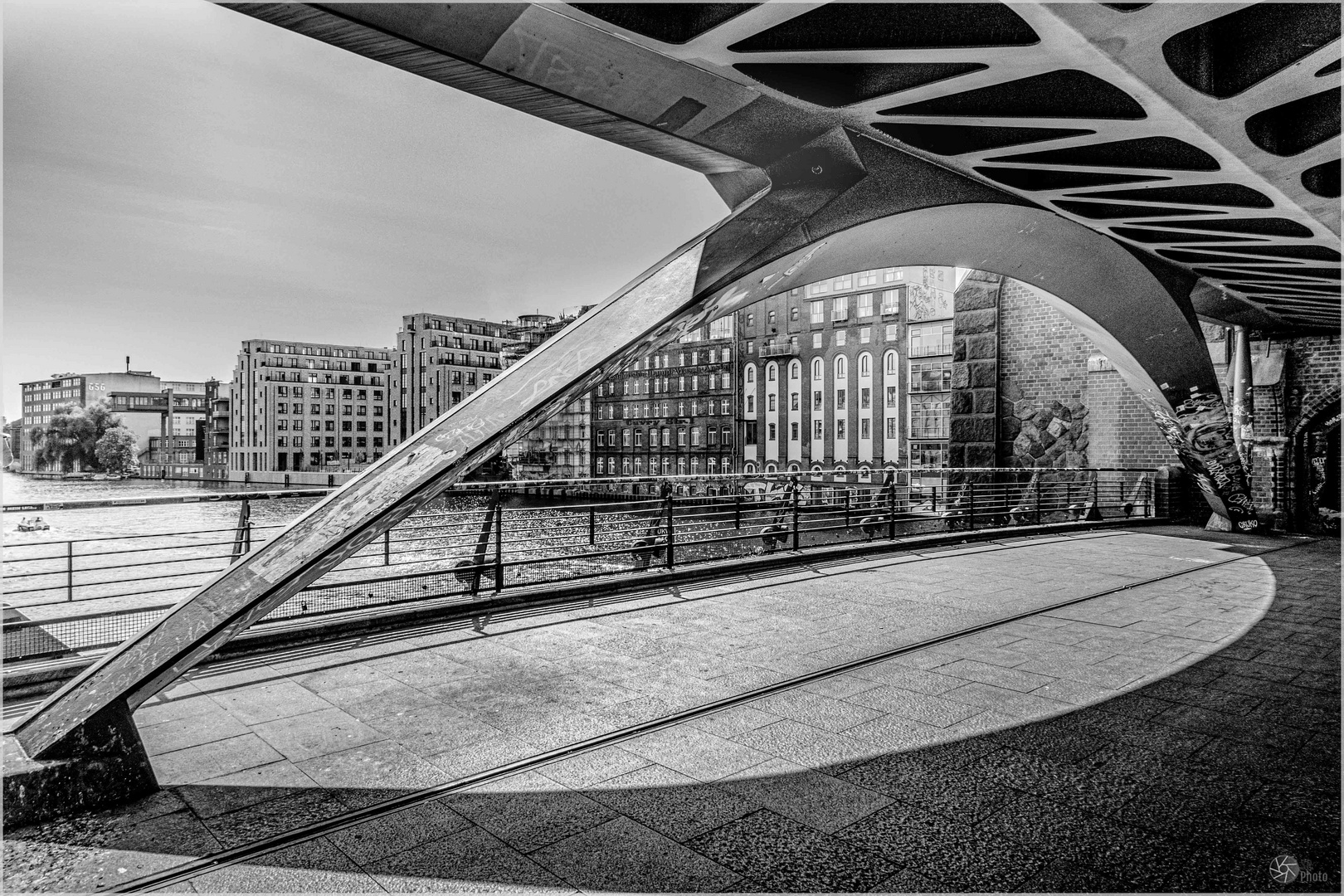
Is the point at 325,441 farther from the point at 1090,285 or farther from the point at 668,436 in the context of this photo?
the point at 1090,285

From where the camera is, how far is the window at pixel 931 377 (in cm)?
5228

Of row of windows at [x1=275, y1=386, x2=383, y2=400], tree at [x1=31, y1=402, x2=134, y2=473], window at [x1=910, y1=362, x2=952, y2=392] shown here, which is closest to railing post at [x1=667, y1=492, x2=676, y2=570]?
window at [x1=910, y1=362, x2=952, y2=392]

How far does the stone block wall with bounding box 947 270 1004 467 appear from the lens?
17312 millimetres

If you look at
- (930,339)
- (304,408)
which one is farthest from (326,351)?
(930,339)

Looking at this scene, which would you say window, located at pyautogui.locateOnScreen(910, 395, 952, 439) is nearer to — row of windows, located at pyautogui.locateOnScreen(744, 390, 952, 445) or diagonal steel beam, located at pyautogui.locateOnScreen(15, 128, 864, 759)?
row of windows, located at pyautogui.locateOnScreen(744, 390, 952, 445)

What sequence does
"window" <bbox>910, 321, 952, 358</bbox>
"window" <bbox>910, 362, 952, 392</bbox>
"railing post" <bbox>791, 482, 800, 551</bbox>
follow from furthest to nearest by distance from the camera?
"window" <bbox>910, 321, 952, 358</bbox> → "window" <bbox>910, 362, 952, 392</bbox> → "railing post" <bbox>791, 482, 800, 551</bbox>

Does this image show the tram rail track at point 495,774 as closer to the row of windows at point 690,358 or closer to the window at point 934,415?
the window at point 934,415

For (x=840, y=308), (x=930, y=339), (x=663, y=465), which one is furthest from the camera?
(x=663, y=465)

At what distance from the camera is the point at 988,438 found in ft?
57.9

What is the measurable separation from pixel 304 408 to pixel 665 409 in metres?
42.1

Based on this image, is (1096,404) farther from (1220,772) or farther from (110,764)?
(110,764)

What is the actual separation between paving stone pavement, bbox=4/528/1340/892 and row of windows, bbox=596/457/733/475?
61.9 metres

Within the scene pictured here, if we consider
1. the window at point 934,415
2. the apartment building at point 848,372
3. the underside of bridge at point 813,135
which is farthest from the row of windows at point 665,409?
the underside of bridge at point 813,135

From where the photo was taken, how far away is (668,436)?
245 ft
